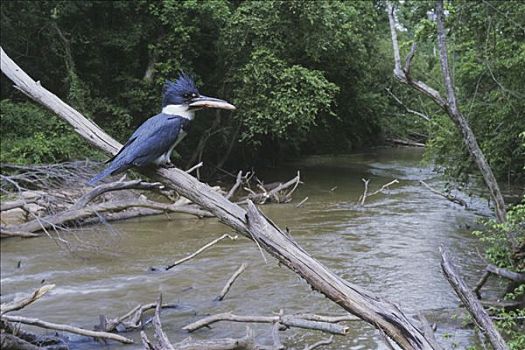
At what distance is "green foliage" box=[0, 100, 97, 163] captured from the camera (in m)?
12.6

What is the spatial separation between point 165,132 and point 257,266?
5602 millimetres

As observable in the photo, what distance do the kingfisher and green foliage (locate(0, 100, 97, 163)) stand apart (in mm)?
9652

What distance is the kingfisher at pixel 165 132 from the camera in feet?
10.4

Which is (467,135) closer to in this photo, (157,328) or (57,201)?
(157,328)

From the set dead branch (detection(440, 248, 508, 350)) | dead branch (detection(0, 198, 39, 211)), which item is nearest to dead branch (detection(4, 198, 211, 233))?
dead branch (detection(0, 198, 39, 211))

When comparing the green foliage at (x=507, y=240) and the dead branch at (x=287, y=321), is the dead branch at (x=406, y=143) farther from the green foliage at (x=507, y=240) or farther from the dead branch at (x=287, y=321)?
the dead branch at (x=287, y=321)

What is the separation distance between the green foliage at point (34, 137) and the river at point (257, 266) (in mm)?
2399

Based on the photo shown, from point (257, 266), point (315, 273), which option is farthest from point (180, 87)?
point (257, 266)

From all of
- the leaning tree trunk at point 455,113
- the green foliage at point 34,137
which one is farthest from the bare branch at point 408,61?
the green foliage at point 34,137

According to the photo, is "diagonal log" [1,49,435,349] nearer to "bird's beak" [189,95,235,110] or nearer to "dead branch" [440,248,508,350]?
"dead branch" [440,248,508,350]

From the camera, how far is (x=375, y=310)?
8.66 feet

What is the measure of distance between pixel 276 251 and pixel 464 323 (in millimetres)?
3549

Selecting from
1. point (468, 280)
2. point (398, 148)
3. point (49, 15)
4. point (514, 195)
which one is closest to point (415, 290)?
point (468, 280)

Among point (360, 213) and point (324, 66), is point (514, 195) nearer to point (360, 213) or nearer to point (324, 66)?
point (360, 213)
